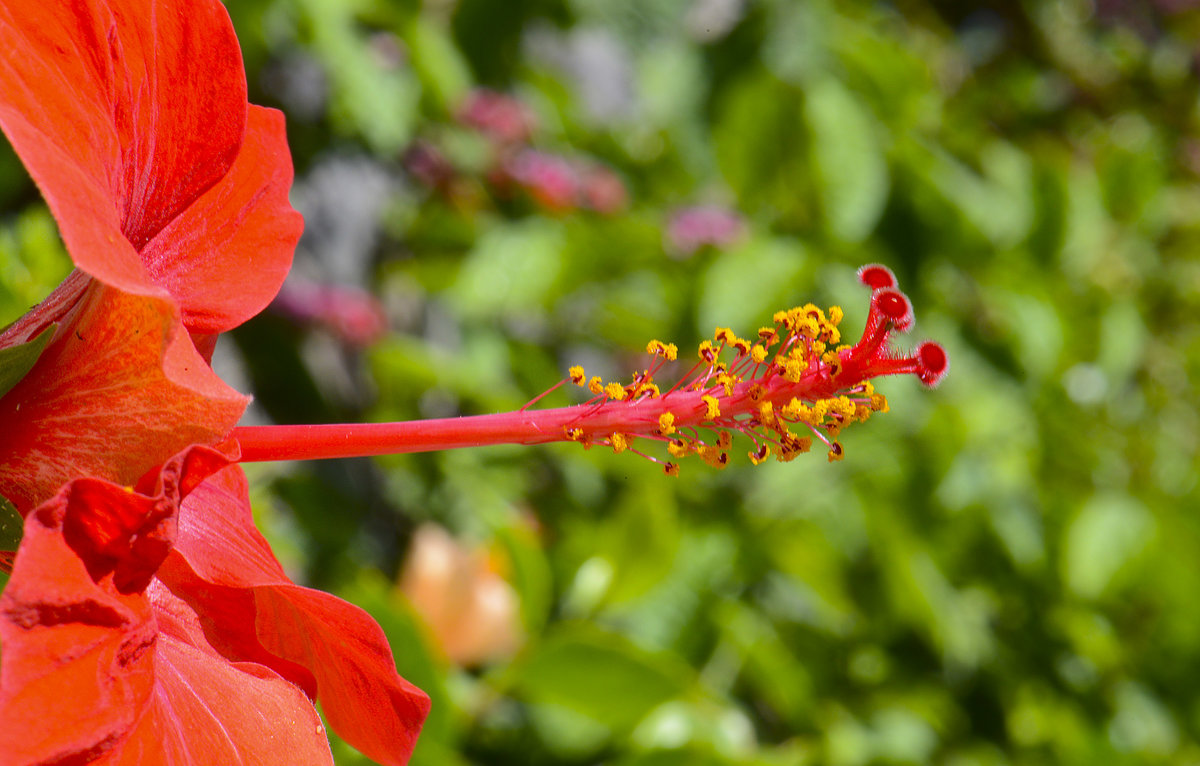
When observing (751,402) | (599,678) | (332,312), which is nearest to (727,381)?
(751,402)

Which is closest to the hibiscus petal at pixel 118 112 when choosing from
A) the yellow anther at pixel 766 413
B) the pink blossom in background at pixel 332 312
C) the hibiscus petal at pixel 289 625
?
the hibiscus petal at pixel 289 625

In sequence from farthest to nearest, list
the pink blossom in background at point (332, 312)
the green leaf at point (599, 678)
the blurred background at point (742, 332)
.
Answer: the pink blossom in background at point (332, 312) → the blurred background at point (742, 332) → the green leaf at point (599, 678)

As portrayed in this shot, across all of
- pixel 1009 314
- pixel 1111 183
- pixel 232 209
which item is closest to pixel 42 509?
pixel 232 209

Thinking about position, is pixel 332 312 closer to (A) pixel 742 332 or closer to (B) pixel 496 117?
(B) pixel 496 117

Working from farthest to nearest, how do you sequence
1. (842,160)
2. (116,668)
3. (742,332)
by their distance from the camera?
(842,160)
(742,332)
(116,668)

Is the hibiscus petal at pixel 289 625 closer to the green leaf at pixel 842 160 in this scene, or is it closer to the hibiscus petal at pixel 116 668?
the hibiscus petal at pixel 116 668

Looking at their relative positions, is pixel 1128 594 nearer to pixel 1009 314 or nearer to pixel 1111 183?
pixel 1009 314

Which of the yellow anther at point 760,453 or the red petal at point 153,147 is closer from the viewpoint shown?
the red petal at point 153,147
